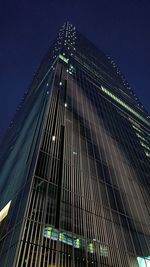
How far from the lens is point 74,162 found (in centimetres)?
1723

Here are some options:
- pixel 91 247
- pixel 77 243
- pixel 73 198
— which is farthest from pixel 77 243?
pixel 73 198

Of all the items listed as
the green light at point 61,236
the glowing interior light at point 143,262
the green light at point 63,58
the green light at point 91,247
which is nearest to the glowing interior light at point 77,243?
the green light at point 91,247

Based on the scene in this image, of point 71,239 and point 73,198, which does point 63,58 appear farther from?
point 71,239

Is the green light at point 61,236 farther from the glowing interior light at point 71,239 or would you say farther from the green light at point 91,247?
the green light at point 91,247

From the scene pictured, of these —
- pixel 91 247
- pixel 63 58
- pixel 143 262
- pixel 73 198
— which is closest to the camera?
pixel 91 247

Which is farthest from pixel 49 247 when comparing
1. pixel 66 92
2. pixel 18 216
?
pixel 66 92

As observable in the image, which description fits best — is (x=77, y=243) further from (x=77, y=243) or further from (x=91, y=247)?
(x=91, y=247)

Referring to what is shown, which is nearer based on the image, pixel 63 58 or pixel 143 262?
pixel 143 262

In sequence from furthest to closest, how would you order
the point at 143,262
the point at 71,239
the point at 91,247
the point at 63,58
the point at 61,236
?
the point at 63,58 < the point at 143,262 < the point at 91,247 < the point at 71,239 < the point at 61,236

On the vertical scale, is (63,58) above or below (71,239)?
above

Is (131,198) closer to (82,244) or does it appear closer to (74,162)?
(74,162)

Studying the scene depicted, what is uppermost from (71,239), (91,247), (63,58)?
(63,58)

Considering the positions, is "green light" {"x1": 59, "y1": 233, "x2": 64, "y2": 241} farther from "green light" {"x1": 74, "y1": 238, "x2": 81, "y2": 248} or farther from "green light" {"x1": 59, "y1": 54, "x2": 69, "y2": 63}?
"green light" {"x1": 59, "y1": 54, "x2": 69, "y2": 63}

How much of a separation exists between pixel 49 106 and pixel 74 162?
5811mm
